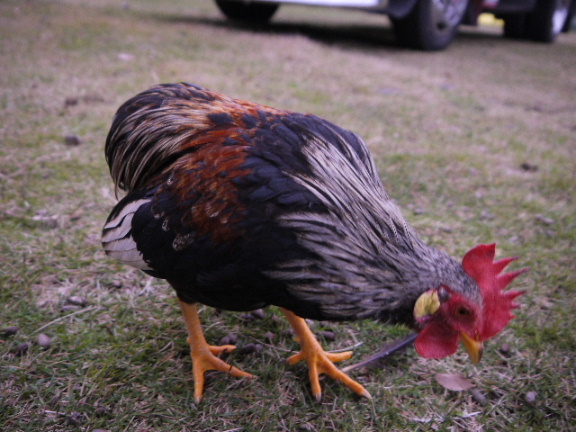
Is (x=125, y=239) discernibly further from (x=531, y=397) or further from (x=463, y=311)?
(x=531, y=397)

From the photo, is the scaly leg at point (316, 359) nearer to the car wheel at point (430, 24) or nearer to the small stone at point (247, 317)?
the small stone at point (247, 317)

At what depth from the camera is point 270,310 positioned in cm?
260

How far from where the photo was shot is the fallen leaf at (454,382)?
2150 millimetres

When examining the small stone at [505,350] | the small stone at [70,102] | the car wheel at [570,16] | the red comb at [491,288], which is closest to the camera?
the red comb at [491,288]

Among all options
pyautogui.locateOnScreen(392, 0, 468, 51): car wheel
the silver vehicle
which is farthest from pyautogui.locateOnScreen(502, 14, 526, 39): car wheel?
pyautogui.locateOnScreen(392, 0, 468, 51): car wheel

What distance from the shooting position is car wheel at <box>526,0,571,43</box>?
35.5 ft

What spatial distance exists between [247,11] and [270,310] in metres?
8.86

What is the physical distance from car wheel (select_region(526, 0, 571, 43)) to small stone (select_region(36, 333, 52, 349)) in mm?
12697

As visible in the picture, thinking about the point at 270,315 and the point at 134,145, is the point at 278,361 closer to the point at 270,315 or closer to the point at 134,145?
the point at 270,315

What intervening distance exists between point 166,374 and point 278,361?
0.56 m

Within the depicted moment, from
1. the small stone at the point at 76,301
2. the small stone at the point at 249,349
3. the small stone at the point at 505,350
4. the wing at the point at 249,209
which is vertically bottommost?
the small stone at the point at 249,349

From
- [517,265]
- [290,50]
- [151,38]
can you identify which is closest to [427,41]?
[290,50]

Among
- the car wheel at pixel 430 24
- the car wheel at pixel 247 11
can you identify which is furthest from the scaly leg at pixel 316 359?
the car wheel at pixel 247 11

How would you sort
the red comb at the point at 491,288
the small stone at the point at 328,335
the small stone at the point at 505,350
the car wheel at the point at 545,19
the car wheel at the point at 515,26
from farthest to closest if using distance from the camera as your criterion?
the car wheel at the point at 515,26 → the car wheel at the point at 545,19 → the small stone at the point at 328,335 → the small stone at the point at 505,350 → the red comb at the point at 491,288
